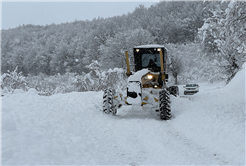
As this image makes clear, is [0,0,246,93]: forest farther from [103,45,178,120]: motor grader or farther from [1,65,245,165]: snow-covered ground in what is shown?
[1,65,245,165]: snow-covered ground

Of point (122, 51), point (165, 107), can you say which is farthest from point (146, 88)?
point (122, 51)

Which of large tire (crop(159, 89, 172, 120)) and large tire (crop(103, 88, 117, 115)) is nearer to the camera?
large tire (crop(159, 89, 172, 120))

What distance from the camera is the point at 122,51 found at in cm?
3431

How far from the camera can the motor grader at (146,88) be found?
26.4 ft

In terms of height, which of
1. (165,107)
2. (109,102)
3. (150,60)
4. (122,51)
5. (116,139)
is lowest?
(116,139)

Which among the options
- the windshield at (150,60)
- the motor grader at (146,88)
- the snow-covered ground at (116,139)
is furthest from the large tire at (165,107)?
the windshield at (150,60)

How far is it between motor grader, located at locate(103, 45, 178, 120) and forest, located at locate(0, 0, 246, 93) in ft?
31.4

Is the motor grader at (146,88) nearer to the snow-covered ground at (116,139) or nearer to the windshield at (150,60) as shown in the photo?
the windshield at (150,60)

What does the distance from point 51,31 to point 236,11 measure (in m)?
88.3

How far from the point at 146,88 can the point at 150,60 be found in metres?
1.46

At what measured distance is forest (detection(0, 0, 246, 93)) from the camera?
24109 mm

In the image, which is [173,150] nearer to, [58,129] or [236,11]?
[58,129]

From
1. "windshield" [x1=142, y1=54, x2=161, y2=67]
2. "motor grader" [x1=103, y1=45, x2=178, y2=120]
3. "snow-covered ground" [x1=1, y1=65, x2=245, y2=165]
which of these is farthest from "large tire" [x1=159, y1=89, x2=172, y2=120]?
"windshield" [x1=142, y1=54, x2=161, y2=67]

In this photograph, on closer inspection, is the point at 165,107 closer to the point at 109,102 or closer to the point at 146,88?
the point at 146,88
